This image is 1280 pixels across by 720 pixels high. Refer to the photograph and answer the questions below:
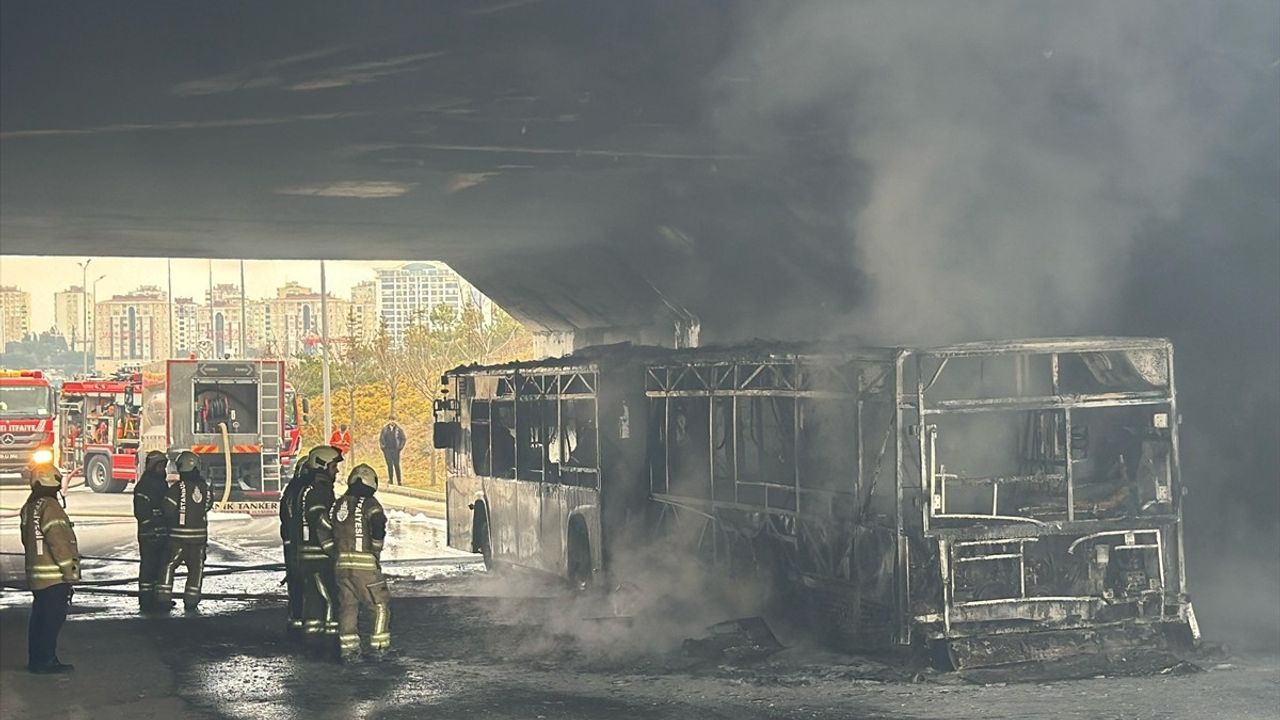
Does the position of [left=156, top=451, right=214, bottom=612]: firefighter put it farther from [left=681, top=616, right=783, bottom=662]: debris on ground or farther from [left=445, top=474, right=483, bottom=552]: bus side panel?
[left=681, top=616, right=783, bottom=662]: debris on ground

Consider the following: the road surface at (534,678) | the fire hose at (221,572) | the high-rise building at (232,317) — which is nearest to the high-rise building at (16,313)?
the high-rise building at (232,317)

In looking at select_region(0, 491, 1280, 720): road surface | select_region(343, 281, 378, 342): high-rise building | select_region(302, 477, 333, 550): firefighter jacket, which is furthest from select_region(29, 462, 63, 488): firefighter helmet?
select_region(343, 281, 378, 342): high-rise building

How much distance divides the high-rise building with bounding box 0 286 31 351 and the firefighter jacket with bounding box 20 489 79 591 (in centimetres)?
13578

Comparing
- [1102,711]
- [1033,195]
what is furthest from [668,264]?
[1102,711]

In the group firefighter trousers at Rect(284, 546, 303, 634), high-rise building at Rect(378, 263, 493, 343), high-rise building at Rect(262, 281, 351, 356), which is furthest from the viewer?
high-rise building at Rect(378, 263, 493, 343)

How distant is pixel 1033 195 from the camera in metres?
15.5

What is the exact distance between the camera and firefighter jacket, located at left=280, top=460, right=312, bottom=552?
1438 cm

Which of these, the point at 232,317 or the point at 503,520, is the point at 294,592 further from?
the point at 232,317

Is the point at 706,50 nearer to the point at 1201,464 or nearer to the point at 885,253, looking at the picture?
the point at 885,253

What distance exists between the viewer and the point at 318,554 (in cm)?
1364

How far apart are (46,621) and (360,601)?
7.58 ft

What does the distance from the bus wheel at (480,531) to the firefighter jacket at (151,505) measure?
12.9 feet

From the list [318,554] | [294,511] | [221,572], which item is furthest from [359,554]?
[221,572]

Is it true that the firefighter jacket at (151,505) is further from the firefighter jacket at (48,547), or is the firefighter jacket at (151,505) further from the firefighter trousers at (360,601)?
the firefighter trousers at (360,601)
